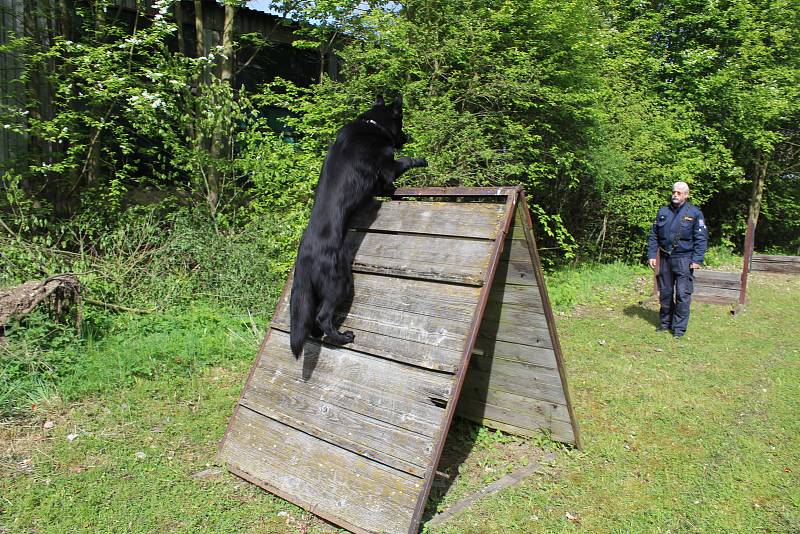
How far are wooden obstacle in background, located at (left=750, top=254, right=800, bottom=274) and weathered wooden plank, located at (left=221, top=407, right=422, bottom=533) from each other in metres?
12.0

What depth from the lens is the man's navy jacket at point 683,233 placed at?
632 cm

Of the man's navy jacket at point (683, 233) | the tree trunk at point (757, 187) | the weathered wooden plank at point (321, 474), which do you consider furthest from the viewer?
the tree trunk at point (757, 187)

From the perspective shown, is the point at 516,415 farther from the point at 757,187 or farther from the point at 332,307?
the point at 757,187

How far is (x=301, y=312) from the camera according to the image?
10.4ft

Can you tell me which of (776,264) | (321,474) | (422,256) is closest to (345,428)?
(321,474)

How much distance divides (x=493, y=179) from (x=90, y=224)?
4.87 meters

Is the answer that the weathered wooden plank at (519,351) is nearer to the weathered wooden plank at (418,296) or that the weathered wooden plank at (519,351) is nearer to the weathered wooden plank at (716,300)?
the weathered wooden plank at (418,296)

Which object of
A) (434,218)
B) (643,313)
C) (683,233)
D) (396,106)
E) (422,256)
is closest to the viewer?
(422,256)

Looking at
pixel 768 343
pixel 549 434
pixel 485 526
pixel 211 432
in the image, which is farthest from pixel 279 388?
pixel 768 343

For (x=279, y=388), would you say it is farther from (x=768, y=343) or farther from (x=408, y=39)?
(x=768, y=343)

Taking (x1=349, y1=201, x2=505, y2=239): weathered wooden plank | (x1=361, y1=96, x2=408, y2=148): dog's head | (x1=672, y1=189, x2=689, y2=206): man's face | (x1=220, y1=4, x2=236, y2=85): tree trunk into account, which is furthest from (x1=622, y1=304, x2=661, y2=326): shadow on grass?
(x1=220, y1=4, x2=236, y2=85): tree trunk

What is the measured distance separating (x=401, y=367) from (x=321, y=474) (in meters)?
0.73

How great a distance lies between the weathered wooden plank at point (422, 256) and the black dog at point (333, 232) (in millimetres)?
185

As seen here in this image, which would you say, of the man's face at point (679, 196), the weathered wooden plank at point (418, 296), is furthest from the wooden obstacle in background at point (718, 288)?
the weathered wooden plank at point (418, 296)
